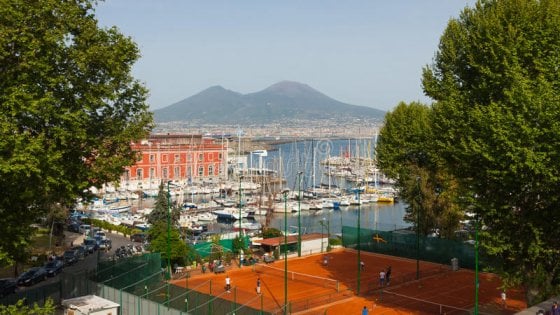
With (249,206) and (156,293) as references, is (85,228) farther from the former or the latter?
(156,293)

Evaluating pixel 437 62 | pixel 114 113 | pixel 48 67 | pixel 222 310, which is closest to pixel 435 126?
pixel 437 62

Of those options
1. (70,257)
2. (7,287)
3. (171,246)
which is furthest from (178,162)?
(7,287)

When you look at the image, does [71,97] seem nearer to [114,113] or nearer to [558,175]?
[114,113]

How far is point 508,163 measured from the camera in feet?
61.3

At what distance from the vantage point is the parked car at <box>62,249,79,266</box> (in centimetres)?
3526

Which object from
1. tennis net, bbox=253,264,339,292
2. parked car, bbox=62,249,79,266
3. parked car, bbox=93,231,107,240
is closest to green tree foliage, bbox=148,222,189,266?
tennis net, bbox=253,264,339,292

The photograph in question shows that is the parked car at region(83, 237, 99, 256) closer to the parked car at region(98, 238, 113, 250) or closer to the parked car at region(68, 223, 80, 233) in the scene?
the parked car at region(98, 238, 113, 250)

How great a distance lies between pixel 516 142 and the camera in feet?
60.2

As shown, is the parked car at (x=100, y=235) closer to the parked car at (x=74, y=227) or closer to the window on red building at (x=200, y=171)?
the parked car at (x=74, y=227)

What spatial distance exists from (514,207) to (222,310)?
11.2 metres

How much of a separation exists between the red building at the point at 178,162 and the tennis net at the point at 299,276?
46967 millimetres

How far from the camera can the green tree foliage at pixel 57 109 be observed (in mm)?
17828

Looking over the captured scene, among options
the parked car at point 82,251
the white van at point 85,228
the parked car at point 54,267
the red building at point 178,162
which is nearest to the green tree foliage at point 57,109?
the parked car at point 54,267

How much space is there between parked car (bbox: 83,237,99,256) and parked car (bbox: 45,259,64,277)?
4887mm
